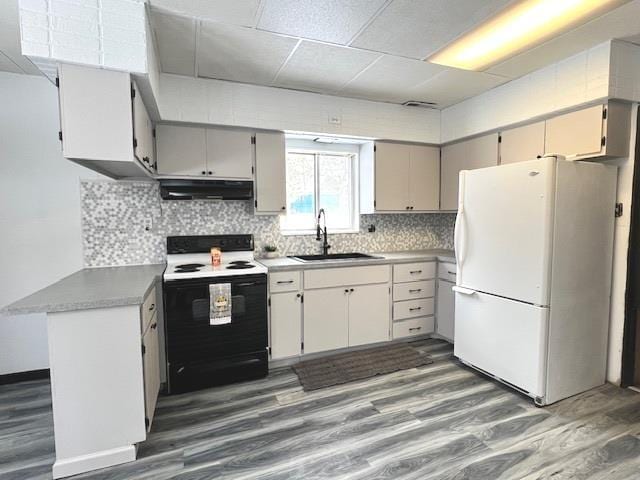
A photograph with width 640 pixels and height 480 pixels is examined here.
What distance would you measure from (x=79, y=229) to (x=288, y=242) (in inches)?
71.9

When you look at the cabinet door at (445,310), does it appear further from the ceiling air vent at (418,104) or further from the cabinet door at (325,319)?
the ceiling air vent at (418,104)

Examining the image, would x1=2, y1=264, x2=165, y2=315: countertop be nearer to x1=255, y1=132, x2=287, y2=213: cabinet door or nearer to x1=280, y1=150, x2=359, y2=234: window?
x1=255, y1=132, x2=287, y2=213: cabinet door

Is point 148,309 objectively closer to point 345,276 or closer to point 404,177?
point 345,276

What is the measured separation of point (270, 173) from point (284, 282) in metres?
1.02

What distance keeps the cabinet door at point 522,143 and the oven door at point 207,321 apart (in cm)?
244

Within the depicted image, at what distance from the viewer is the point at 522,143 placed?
293cm

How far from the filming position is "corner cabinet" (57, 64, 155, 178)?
1792 millimetres

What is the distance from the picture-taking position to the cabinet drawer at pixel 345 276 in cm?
301

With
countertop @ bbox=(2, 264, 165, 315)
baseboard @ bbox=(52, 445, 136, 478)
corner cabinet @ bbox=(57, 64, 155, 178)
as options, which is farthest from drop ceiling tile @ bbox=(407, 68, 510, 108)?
baseboard @ bbox=(52, 445, 136, 478)

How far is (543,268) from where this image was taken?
226 cm

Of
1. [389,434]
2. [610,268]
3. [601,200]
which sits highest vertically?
[601,200]

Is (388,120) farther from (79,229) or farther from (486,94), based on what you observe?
(79,229)

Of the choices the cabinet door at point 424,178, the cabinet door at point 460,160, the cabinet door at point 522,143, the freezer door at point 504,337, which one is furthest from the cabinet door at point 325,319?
the cabinet door at point 522,143

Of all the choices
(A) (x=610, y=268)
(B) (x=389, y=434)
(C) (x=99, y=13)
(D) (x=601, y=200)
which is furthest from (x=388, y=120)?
(B) (x=389, y=434)
